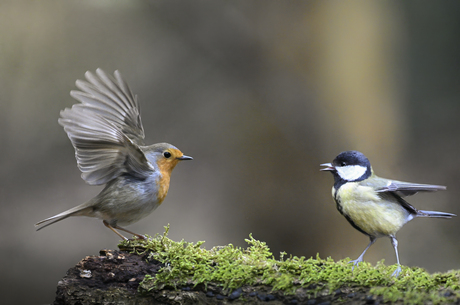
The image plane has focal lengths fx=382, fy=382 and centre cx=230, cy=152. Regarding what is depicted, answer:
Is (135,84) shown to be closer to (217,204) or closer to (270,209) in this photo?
(217,204)

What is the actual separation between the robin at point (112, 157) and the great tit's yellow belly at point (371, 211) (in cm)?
105

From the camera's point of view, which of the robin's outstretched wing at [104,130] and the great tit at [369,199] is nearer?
the robin's outstretched wing at [104,130]

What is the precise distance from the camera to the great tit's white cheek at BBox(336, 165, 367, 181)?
2.31m

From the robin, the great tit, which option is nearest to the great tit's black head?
the great tit

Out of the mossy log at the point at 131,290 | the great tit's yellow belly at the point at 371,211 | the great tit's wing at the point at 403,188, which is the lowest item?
the mossy log at the point at 131,290

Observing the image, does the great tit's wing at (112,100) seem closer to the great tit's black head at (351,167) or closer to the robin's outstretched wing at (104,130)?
the robin's outstretched wing at (104,130)

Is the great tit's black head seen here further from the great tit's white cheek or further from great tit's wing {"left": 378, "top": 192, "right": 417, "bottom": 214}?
great tit's wing {"left": 378, "top": 192, "right": 417, "bottom": 214}

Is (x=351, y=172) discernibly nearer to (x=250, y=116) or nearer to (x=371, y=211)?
(x=371, y=211)

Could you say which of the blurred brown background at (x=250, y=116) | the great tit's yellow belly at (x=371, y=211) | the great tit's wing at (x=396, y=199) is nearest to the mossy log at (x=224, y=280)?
the great tit's yellow belly at (x=371, y=211)

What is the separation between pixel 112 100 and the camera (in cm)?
239

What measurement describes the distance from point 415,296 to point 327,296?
37 centimetres

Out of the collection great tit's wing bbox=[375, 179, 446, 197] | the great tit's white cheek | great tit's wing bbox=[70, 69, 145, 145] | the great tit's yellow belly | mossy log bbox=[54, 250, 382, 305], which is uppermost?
great tit's wing bbox=[70, 69, 145, 145]

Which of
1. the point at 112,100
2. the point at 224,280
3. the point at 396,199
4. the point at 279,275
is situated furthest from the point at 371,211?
the point at 112,100

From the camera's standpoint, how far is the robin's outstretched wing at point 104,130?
205 cm
